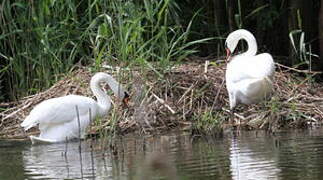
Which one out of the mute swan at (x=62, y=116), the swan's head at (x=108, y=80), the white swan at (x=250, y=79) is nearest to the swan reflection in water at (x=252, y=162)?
the white swan at (x=250, y=79)

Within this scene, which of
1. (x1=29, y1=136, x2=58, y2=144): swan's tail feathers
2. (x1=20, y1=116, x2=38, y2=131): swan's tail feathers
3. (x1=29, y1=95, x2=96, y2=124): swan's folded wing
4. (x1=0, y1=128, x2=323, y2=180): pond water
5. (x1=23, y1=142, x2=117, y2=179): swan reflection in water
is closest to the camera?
(x1=0, y1=128, x2=323, y2=180): pond water

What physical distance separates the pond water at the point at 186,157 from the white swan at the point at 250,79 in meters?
0.72

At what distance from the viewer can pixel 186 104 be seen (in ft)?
35.1

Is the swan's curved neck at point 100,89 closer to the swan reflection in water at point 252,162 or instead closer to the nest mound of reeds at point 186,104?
the nest mound of reeds at point 186,104

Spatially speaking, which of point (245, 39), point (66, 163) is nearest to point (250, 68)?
point (245, 39)

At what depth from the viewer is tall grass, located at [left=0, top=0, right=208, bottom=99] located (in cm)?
1073

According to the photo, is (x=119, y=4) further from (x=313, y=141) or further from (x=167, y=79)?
(x=313, y=141)

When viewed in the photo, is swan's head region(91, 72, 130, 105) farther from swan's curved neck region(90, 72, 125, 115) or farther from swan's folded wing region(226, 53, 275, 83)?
swan's folded wing region(226, 53, 275, 83)

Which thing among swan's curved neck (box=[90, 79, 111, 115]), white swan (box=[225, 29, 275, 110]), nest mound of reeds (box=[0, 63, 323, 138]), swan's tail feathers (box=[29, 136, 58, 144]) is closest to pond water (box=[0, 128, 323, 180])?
swan's tail feathers (box=[29, 136, 58, 144])

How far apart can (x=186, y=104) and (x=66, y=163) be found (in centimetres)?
344

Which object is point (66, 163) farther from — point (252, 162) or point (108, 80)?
point (108, 80)

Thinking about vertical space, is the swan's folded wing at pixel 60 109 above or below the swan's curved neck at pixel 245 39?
below

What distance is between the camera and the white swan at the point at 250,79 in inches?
388

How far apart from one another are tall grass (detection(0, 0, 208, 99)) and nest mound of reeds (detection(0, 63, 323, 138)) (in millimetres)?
231
